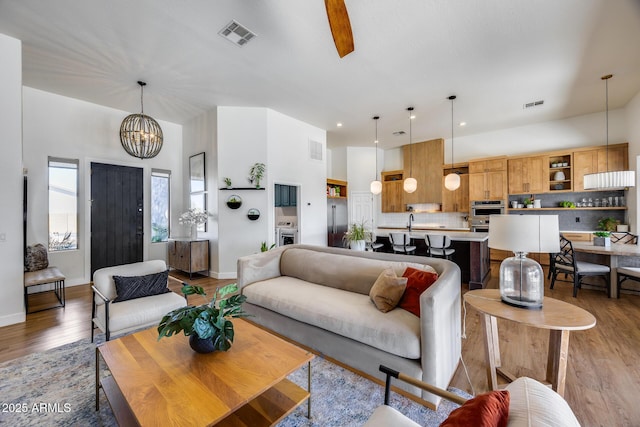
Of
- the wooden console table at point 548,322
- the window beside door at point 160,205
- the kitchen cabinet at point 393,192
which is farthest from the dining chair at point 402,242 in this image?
the window beside door at point 160,205

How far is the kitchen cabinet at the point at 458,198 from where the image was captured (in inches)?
279

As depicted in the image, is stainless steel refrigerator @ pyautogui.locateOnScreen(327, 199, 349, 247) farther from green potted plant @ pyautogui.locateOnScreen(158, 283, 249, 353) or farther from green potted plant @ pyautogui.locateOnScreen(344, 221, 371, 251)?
green potted plant @ pyautogui.locateOnScreen(158, 283, 249, 353)

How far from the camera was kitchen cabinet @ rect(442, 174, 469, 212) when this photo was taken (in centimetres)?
707

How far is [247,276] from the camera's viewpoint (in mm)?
3094

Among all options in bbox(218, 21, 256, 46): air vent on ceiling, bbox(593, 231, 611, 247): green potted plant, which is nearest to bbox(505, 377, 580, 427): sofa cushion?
bbox(218, 21, 256, 46): air vent on ceiling

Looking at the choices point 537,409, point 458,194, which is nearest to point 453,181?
point 458,194

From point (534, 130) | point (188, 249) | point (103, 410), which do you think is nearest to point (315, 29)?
point (103, 410)

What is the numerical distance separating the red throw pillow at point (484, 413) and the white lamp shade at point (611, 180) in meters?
5.32

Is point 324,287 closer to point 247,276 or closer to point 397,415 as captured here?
point 247,276

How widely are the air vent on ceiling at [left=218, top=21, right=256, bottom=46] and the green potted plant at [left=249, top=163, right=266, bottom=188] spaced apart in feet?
7.72

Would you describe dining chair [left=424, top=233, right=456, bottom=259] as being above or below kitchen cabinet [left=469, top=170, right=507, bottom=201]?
below

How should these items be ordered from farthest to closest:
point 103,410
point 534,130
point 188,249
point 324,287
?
point 534,130, point 188,249, point 324,287, point 103,410

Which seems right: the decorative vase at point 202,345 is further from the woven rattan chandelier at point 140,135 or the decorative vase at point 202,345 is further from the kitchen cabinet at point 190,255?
the woven rattan chandelier at point 140,135

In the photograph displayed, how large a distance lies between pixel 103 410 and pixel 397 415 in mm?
1901
